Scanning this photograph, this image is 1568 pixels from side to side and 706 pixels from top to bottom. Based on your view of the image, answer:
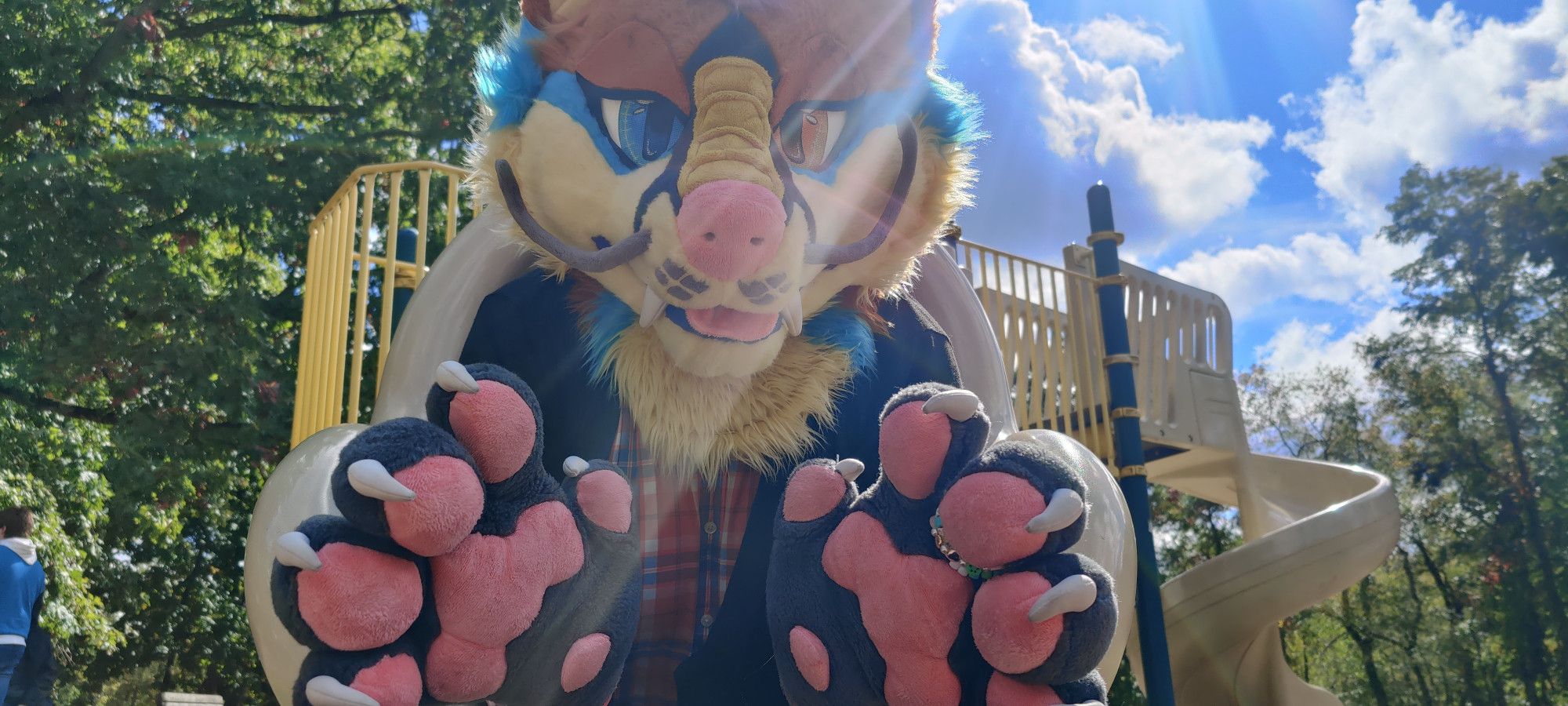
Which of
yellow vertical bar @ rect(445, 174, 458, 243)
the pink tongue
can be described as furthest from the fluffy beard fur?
yellow vertical bar @ rect(445, 174, 458, 243)

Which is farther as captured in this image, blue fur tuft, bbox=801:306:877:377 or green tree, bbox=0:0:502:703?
green tree, bbox=0:0:502:703

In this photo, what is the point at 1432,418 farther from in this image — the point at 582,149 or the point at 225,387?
the point at 582,149

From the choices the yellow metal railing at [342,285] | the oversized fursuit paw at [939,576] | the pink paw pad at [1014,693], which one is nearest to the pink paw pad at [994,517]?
the oversized fursuit paw at [939,576]

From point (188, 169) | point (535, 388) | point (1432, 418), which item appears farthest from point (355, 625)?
point (1432, 418)

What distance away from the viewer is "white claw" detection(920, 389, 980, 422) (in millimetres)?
1104

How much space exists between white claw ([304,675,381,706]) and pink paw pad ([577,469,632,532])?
0.99 ft

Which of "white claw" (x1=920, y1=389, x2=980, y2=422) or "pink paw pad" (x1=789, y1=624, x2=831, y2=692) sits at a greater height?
"white claw" (x1=920, y1=389, x2=980, y2=422)

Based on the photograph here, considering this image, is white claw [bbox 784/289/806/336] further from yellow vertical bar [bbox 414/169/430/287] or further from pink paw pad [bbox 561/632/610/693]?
yellow vertical bar [bbox 414/169/430/287]

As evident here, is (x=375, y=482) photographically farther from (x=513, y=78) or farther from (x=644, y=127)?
(x=513, y=78)

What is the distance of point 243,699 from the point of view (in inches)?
385

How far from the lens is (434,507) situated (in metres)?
1.02

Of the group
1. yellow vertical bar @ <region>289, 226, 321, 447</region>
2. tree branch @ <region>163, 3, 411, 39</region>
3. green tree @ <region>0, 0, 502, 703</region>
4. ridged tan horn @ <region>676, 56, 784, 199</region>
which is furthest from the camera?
tree branch @ <region>163, 3, 411, 39</region>

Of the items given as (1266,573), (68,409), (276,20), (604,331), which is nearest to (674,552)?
(604,331)

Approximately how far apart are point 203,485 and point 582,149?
5865 millimetres
